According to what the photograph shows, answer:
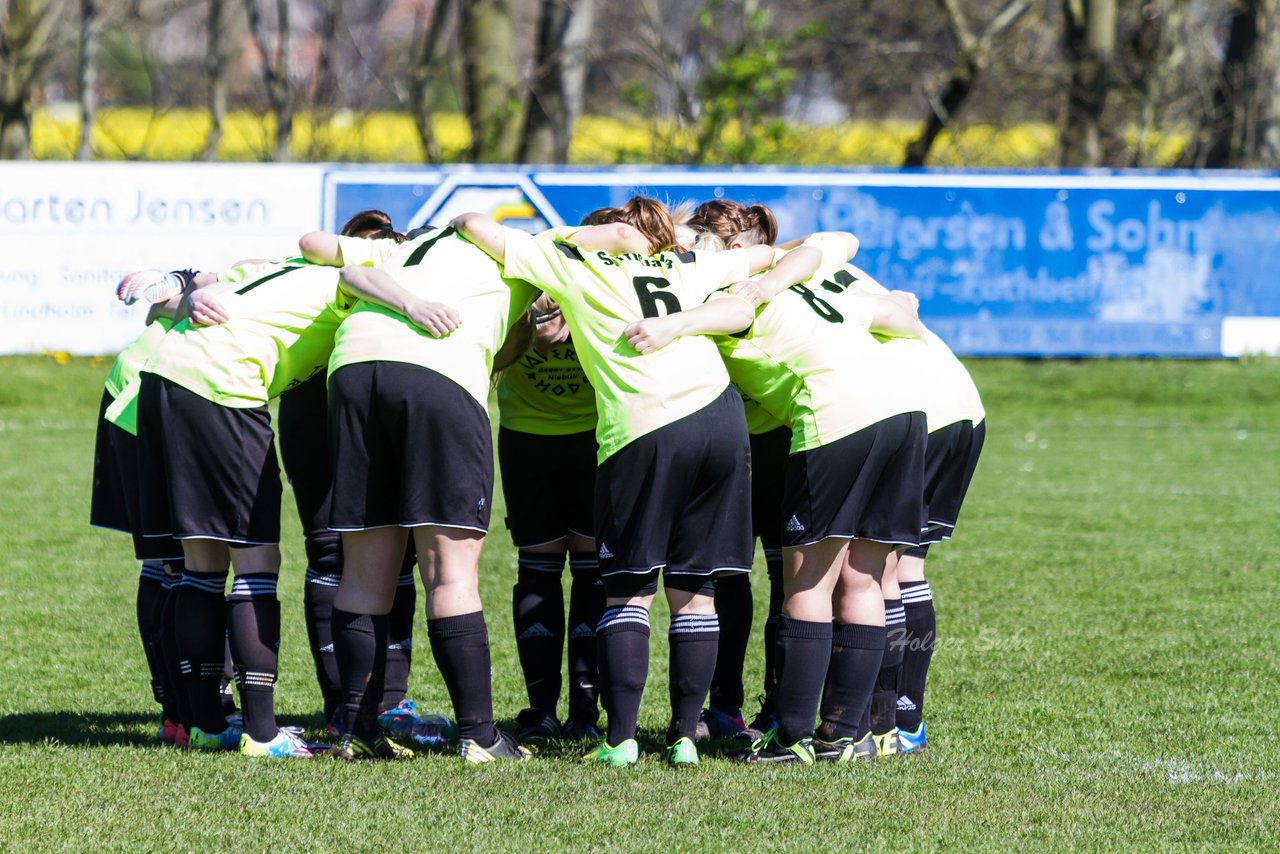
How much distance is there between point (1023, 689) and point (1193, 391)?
11.3 metres

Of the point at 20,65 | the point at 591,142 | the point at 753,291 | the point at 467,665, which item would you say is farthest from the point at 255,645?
the point at 591,142

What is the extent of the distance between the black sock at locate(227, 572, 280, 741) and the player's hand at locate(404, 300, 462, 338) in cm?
99

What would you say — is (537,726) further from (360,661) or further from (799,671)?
(799,671)

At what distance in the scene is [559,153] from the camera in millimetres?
22031

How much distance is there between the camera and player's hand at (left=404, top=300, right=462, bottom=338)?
447cm

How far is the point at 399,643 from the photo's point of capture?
506cm

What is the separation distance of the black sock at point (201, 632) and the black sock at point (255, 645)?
53 millimetres

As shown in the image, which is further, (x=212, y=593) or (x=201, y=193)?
(x=201, y=193)

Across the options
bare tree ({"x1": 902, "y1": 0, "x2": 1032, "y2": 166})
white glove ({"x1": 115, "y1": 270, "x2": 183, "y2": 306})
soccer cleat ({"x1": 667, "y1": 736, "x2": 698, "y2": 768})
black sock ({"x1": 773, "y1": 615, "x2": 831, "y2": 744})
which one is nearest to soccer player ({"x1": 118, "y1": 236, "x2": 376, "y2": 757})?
white glove ({"x1": 115, "y1": 270, "x2": 183, "y2": 306})

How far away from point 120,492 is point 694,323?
2124mm

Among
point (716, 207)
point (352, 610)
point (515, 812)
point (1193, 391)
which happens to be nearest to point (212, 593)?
point (352, 610)

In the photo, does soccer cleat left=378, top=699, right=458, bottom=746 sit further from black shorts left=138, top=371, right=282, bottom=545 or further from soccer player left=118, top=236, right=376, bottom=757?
black shorts left=138, top=371, right=282, bottom=545

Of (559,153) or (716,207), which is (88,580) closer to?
(716,207)

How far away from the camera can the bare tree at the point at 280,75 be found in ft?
70.6
